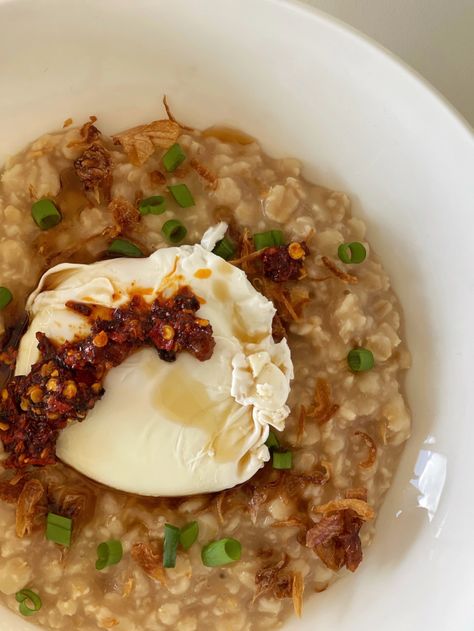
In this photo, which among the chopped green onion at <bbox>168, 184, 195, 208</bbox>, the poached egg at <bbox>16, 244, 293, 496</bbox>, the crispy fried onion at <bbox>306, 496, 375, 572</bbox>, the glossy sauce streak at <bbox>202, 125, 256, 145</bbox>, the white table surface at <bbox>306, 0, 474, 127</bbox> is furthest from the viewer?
the white table surface at <bbox>306, 0, 474, 127</bbox>

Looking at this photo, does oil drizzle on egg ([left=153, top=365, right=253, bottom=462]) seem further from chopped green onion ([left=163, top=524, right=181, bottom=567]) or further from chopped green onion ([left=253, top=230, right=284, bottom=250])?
chopped green onion ([left=253, top=230, right=284, bottom=250])

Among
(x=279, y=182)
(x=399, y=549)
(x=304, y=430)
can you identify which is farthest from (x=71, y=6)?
(x=399, y=549)

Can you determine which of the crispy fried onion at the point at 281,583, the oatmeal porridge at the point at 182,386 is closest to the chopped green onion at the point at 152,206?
the oatmeal porridge at the point at 182,386

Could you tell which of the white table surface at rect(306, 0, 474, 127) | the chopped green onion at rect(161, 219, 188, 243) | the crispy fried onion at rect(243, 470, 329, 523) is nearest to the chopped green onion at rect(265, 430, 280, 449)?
the crispy fried onion at rect(243, 470, 329, 523)

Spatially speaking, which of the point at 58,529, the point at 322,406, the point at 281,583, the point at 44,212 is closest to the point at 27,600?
the point at 58,529

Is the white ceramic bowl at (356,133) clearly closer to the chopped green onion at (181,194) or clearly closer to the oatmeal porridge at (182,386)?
the oatmeal porridge at (182,386)
